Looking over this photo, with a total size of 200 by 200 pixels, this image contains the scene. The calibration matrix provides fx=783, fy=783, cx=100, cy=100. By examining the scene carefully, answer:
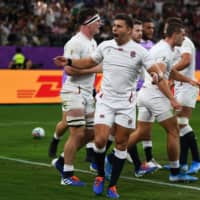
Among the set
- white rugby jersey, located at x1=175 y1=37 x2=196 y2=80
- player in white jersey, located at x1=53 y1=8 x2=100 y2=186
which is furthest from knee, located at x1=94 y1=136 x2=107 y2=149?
white rugby jersey, located at x1=175 y1=37 x2=196 y2=80

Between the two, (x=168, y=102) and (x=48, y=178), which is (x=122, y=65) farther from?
(x=48, y=178)

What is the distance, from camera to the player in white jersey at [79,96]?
11.0 meters

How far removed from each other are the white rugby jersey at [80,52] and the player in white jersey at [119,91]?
100 centimetres

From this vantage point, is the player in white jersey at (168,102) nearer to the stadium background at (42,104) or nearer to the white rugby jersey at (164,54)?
the white rugby jersey at (164,54)

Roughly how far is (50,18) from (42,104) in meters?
7.63

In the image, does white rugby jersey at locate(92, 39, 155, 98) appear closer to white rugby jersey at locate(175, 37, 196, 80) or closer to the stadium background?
the stadium background

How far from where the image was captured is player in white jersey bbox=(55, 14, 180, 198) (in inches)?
394

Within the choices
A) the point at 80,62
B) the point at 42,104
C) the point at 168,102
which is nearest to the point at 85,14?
the point at 80,62

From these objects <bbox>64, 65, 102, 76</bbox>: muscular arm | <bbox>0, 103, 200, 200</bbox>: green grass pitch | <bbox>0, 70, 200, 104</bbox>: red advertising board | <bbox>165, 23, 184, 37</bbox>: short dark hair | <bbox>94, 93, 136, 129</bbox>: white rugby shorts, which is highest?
<bbox>165, 23, 184, 37</bbox>: short dark hair

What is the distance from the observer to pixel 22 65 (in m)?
28.6

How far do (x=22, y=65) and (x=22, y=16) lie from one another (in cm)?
243

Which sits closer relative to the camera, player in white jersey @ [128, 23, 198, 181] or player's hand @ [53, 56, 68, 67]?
player's hand @ [53, 56, 68, 67]

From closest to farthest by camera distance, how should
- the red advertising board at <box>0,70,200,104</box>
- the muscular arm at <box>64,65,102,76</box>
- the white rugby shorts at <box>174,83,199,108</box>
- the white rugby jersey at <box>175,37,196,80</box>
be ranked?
the muscular arm at <box>64,65,102,76</box> < the white rugby jersey at <box>175,37,196,80</box> < the white rugby shorts at <box>174,83,199,108</box> < the red advertising board at <box>0,70,200,104</box>

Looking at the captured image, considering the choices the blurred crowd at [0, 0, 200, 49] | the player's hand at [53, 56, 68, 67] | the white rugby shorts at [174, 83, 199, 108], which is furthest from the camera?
the blurred crowd at [0, 0, 200, 49]
